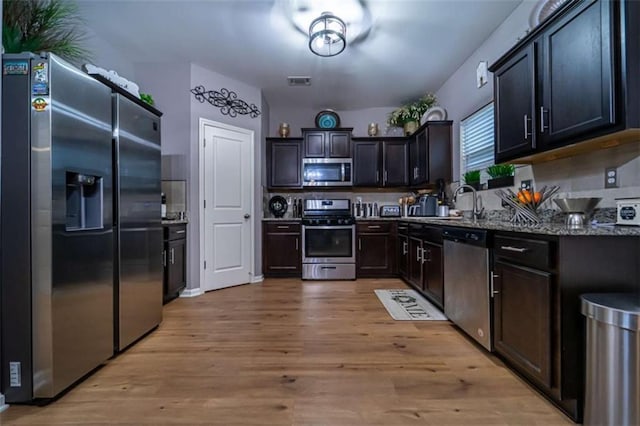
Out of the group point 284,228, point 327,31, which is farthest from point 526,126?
point 284,228

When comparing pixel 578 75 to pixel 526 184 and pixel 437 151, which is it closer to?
pixel 526 184

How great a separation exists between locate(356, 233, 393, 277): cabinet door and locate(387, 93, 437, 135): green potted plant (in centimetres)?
177

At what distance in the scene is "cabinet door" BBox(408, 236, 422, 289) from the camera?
330 cm

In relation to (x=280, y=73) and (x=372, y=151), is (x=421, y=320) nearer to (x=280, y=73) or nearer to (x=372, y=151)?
(x=372, y=151)

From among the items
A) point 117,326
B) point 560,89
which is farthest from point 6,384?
point 560,89

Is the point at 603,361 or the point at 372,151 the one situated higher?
the point at 372,151

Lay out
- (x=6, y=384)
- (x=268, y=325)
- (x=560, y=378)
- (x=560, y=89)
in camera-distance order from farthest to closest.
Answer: (x=268, y=325), (x=560, y=89), (x=6, y=384), (x=560, y=378)

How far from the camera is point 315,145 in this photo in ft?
15.2

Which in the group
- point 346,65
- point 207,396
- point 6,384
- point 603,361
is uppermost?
point 346,65

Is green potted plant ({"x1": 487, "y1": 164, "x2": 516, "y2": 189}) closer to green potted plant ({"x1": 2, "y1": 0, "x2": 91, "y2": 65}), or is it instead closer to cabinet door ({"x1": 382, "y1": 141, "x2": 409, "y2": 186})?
cabinet door ({"x1": 382, "y1": 141, "x2": 409, "y2": 186})

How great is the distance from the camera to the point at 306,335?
90.9 inches

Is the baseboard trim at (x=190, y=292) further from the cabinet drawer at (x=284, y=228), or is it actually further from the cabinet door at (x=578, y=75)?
the cabinet door at (x=578, y=75)

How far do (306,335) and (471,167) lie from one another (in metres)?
2.71

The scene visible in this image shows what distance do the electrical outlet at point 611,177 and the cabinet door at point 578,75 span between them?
1.01 feet
